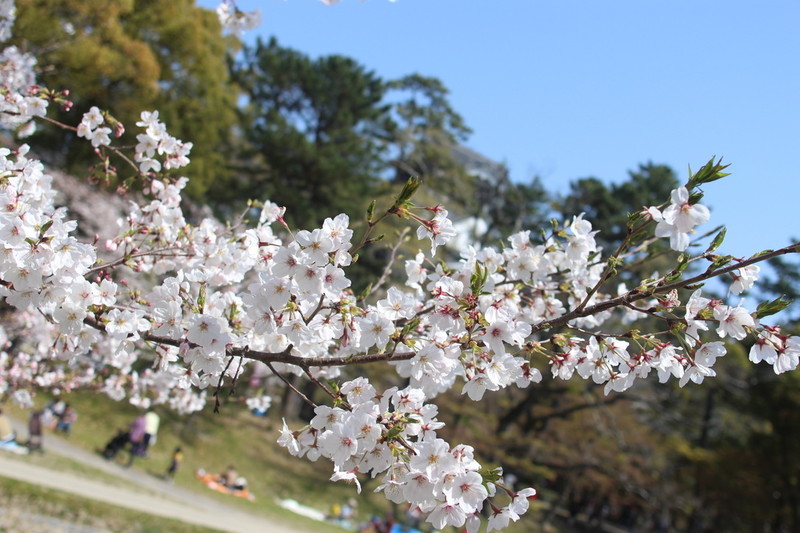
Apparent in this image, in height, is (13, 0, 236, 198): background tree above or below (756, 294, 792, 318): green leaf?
above

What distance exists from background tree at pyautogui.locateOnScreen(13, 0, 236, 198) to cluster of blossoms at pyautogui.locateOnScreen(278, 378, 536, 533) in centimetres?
1224

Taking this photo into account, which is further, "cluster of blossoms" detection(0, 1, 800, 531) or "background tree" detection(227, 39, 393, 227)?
"background tree" detection(227, 39, 393, 227)

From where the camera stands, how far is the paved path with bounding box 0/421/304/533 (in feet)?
27.9

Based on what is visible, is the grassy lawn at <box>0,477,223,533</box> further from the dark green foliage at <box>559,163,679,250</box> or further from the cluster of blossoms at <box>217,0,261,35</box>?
the dark green foliage at <box>559,163,679,250</box>

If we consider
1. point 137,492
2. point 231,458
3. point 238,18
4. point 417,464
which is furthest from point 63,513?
point 231,458

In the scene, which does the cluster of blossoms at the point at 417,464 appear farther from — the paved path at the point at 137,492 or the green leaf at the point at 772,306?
the paved path at the point at 137,492

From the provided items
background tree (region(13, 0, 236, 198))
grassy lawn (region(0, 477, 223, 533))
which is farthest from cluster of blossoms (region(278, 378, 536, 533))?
background tree (region(13, 0, 236, 198))

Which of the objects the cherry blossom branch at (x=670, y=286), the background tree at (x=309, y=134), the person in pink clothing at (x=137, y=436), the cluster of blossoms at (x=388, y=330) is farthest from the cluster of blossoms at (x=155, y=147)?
the background tree at (x=309, y=134)

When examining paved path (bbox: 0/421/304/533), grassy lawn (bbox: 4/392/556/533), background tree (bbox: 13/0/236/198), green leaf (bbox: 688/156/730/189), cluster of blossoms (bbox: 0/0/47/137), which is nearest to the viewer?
green leaf (bbox: 688/156/730/189)

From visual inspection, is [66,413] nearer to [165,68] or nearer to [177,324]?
[165,68]

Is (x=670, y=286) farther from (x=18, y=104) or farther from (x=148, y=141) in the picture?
(x=18, y=104)

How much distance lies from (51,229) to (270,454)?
51.9 ft

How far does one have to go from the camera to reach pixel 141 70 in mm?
14336

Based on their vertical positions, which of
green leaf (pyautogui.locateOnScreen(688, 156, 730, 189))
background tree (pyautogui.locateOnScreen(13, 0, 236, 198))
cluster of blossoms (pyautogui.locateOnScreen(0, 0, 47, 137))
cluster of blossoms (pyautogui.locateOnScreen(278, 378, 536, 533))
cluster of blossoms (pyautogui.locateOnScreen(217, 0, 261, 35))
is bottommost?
A: cluster of blossoms (pyautogui.locateOnScreen(278, 378, 536, 533))
